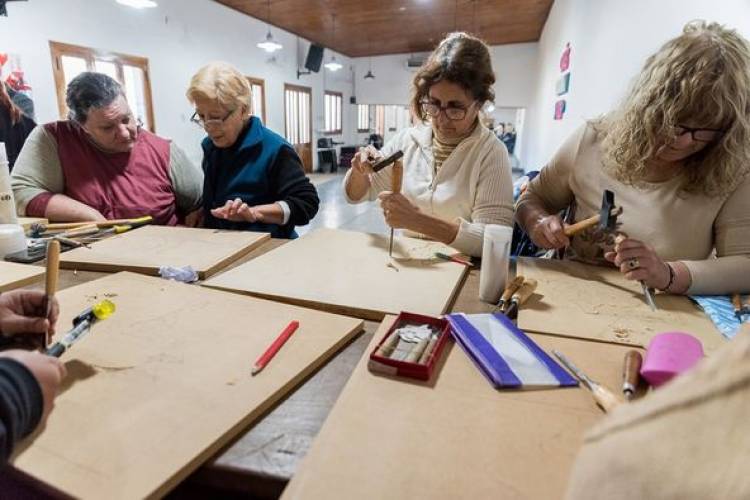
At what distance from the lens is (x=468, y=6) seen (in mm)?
6633

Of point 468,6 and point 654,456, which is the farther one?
point 468,6

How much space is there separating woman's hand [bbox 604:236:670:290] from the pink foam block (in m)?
0.29

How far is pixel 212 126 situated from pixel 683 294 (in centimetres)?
153

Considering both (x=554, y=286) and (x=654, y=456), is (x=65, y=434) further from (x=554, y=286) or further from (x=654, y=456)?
(x=554, y=286)

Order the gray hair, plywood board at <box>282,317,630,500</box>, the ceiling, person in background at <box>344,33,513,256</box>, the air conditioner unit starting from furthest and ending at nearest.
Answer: the air conditioner unit
the ceiling
the gray hair
person in background at <box>344,33,513,256</box>
plywood board at <box>282,317,630,500</box>

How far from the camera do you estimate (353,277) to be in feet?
3.35

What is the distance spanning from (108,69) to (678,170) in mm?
5446

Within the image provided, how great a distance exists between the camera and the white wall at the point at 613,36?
1.65m

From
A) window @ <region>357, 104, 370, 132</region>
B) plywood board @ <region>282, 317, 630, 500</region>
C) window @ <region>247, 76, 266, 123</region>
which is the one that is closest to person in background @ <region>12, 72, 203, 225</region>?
plywood board @ <region>282, 317, 630, 500</region>

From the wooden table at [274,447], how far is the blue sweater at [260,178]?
1.05 m

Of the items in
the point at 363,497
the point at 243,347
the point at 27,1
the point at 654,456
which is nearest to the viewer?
the point at 654,456

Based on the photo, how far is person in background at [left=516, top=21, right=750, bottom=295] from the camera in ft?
3.00

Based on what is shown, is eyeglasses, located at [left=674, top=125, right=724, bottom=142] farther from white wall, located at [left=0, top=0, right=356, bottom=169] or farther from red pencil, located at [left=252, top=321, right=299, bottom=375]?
white wall, located at [left=0, top=0, right=356, bottom=169]

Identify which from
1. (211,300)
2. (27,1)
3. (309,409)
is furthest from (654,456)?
(27,1)
